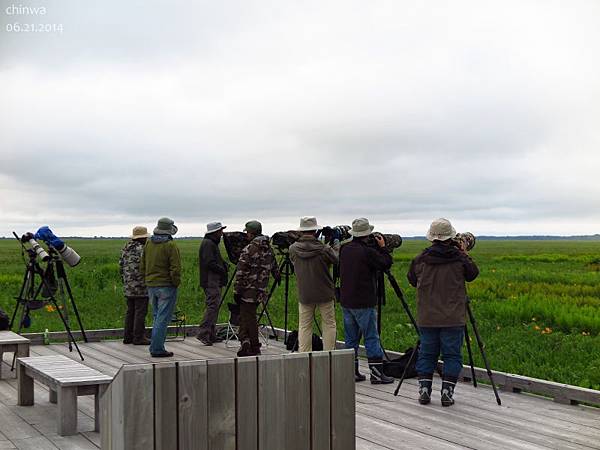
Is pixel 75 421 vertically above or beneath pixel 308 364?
beneath

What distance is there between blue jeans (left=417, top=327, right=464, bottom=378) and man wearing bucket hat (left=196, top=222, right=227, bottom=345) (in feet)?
13.2

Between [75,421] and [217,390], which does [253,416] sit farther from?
[75,421]

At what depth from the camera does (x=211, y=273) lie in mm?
→ 11125

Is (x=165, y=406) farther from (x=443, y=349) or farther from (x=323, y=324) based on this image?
(x=323, y=324)

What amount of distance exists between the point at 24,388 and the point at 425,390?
11.8 feet

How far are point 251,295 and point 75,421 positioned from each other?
3.50 m

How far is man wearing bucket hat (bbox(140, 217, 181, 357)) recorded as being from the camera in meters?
10.2

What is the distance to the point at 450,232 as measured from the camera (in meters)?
7.46

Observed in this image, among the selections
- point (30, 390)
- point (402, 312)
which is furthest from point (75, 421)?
point (402, 312)

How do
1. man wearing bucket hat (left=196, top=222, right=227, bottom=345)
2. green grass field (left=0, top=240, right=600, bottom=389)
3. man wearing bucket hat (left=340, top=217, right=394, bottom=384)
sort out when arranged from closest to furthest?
Result: man wearing bucket hat (left=340, top=217, right=394, bottom=384) < green grass field (left=0, top=240, right=600, bottom=389) < man wearing bucket hat (left=196, top=222, right=227, bottom=345)

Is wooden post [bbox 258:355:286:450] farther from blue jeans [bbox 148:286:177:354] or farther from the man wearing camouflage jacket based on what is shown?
blue jeans [bbox 148:286:177:354]

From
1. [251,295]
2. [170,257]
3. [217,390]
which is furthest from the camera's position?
[170,257]

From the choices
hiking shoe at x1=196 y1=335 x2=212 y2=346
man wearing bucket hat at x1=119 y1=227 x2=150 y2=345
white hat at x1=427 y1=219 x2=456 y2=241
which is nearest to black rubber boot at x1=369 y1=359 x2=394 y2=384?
white hat at x1=427 y1=219 x2=456 y2=241

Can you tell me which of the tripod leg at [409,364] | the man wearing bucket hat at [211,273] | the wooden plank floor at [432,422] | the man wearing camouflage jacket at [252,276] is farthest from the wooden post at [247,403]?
the man wearing bucket hat at [211,273]
